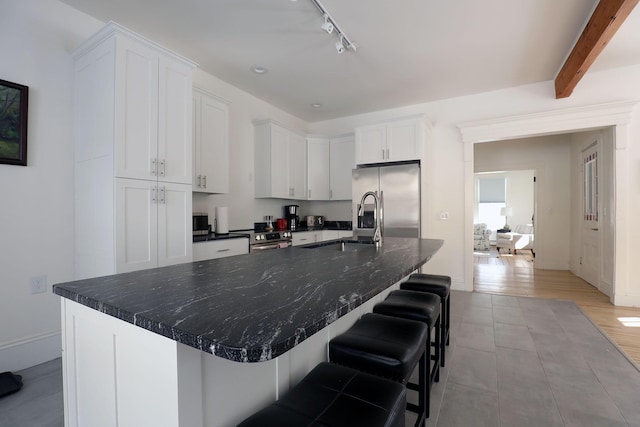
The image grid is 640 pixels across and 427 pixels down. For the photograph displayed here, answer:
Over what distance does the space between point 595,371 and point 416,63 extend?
3.19m

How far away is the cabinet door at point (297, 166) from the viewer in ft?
15.3

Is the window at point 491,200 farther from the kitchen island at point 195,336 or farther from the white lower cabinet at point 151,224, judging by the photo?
the kitchen island at point 195,336

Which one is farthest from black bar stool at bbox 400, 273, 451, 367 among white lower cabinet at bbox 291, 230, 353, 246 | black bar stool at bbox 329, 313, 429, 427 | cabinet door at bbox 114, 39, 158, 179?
cabinet door at bbox 114, 39, 158, 179

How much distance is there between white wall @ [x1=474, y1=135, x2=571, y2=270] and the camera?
580cm

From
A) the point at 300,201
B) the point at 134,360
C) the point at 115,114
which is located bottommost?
the point at 134,360

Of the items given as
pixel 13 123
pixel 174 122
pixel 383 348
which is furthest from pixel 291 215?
pixel 383 348

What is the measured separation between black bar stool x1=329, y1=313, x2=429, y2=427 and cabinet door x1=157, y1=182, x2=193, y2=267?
6.03 ft

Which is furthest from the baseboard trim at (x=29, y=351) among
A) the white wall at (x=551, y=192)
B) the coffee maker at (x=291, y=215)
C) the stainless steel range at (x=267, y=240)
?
the white wall at (x=551, y=192)

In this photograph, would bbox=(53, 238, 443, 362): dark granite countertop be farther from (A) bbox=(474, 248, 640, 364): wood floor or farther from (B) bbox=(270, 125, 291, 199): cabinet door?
(B) bbox=(270, 125, 291, 199): cabinet door

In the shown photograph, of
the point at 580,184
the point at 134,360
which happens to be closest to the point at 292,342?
the point at 134,360

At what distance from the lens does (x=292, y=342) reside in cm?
58

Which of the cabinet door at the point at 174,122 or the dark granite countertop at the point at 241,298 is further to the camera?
the cabinet door at the point at 174,122

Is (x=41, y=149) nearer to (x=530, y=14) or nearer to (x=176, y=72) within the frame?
(x=176, y=72)

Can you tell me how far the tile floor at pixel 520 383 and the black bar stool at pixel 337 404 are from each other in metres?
0.92
